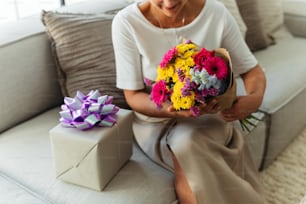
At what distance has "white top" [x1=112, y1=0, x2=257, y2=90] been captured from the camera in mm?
1401

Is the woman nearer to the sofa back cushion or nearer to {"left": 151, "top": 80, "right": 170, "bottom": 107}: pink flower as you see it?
{"left": 151, "top": 80, "right": 170, "bottom": 107}: pink flower

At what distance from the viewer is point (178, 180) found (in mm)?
1308

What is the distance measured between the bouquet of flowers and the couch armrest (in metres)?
1.47

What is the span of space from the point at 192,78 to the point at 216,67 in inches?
2.9

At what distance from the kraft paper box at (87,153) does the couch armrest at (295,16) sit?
Result: 5.38 feet

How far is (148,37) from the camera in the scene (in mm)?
1414

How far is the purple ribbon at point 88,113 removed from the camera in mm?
1224

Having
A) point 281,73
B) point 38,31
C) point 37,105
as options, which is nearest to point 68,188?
point 37,105

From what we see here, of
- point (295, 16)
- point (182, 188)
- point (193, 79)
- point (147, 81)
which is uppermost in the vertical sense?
point (193, 79)

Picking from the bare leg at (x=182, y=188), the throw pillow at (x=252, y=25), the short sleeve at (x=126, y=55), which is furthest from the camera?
the throw pillow at (x=252, y=25)

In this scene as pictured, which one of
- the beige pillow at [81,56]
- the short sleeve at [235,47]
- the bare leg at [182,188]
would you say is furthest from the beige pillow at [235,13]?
the bare leg at [182,188]

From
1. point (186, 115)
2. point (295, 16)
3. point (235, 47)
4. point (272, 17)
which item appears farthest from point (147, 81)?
point (295, 16)

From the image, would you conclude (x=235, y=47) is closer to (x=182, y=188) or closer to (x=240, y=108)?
(x=240, y=108)

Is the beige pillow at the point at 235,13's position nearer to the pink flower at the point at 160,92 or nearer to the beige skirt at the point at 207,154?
the beige skirt at the point at 207,154
